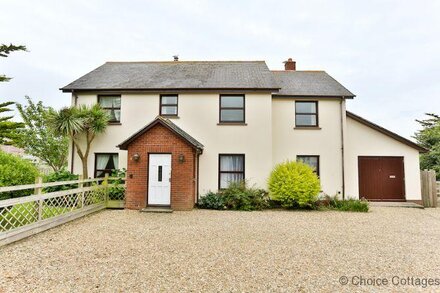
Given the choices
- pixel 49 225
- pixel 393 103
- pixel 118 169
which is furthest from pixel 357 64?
pixel 49 225

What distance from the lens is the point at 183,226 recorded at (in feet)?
25.5

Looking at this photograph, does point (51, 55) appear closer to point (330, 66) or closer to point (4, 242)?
point (4, 242)

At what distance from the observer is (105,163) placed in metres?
12.4

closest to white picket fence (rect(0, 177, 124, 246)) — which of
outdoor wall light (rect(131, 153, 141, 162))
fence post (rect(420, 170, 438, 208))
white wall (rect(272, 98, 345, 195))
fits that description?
outdoor wall light (rect(131, 153, 141, 162))

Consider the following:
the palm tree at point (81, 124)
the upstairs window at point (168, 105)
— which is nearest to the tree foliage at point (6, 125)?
the palm tree at point (81, 124)

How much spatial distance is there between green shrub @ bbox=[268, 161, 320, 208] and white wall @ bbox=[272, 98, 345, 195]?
5.92 ft

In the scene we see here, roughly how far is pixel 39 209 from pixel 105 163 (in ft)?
18.3

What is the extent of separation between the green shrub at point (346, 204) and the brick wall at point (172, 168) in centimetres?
682

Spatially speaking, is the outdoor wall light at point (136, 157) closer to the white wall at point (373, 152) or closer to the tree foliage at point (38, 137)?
the white wall at point (373, 152)

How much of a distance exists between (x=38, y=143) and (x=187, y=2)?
16.2 metres

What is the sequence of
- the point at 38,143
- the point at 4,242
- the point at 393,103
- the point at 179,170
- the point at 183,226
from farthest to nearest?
the point at 393,103, the point at 38,143, the point at 179,170, the point at 183,226, the point at 4,242

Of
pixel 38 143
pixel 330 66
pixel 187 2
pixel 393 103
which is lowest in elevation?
pixel 38 143

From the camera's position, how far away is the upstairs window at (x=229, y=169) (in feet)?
39.1

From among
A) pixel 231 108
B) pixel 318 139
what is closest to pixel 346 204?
pixel 318 139
